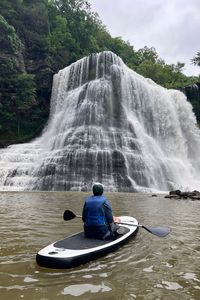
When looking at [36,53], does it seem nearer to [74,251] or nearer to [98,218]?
[98,218]

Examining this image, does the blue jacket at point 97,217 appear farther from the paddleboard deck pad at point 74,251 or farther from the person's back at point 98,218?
the paddleboard deck pad at point 74,251

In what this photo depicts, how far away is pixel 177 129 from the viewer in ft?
118

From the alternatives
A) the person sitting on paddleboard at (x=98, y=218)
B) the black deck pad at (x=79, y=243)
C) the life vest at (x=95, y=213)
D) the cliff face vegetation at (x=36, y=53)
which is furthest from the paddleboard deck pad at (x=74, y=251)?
the cliff face vegetation at (x=36, y=53)

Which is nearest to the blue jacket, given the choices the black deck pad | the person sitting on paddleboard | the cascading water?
the person sitting on paddleboard

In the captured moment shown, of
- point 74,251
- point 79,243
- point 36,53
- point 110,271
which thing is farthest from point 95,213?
point 36,53

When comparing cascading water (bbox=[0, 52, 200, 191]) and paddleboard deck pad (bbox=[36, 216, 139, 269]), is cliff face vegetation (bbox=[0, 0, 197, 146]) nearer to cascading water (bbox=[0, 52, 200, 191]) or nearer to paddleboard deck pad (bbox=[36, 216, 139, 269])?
cascading water (bbox=[0, 52, 200, 191])

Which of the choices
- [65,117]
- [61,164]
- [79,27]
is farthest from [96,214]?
[79,27]

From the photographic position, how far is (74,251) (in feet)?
16.9

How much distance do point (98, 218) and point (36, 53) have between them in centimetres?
4143

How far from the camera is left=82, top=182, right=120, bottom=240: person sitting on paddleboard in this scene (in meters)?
6.05

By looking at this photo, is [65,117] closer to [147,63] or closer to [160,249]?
[160,249]

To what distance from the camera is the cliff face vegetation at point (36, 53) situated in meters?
37.8

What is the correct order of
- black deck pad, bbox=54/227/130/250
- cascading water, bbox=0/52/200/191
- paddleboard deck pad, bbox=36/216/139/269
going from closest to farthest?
paddleboard deck pad, bbox=36/216/139/269, black deck pad, bbox=54/227/130/250, cascading water, bbox=0/52/200/191

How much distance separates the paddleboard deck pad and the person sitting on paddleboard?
0.42 ft
